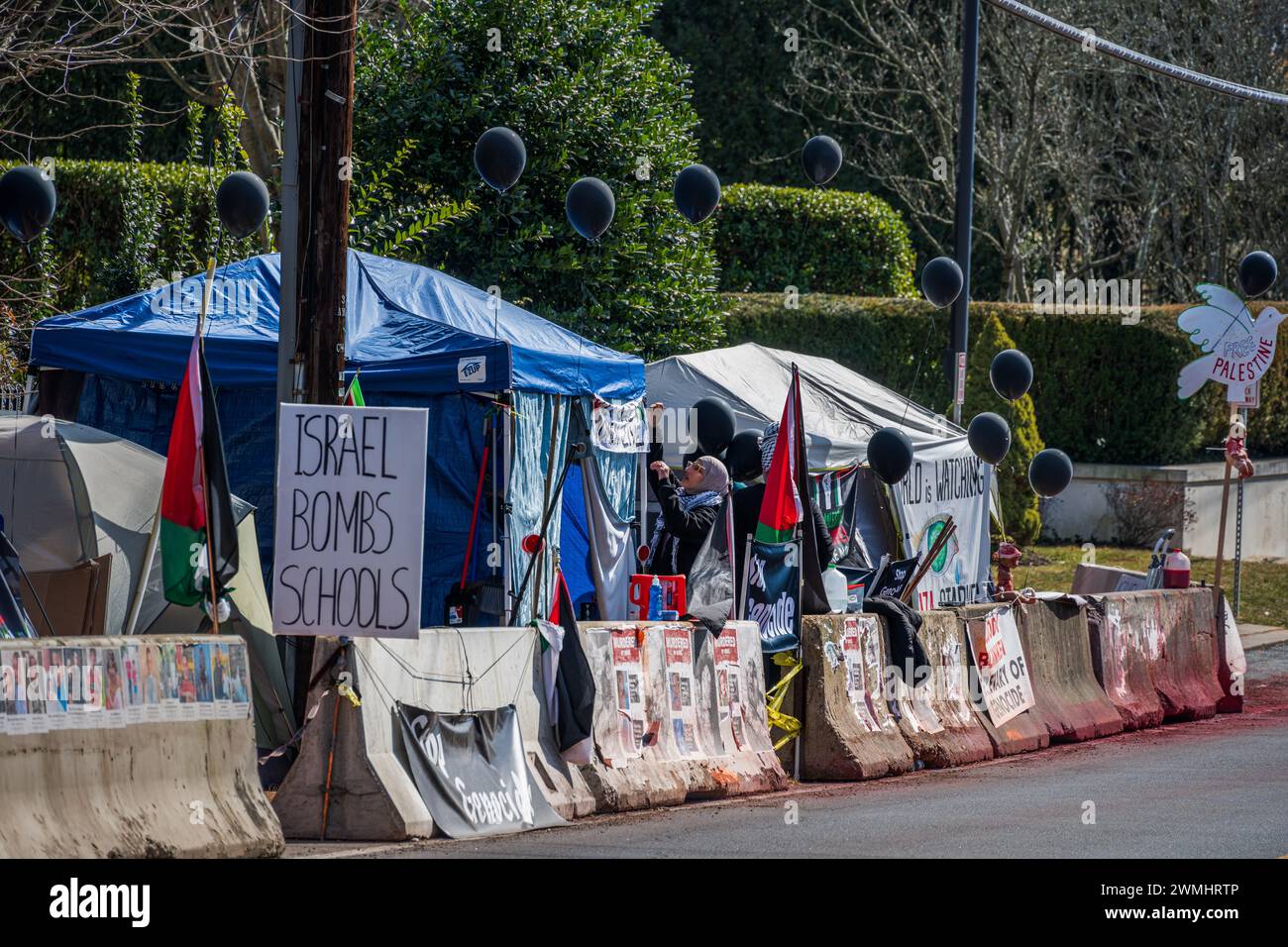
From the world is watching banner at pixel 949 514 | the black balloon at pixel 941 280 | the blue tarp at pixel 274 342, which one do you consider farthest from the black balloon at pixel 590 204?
the world is watching banner at pixel 949 514

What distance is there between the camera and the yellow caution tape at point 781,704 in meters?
11.2

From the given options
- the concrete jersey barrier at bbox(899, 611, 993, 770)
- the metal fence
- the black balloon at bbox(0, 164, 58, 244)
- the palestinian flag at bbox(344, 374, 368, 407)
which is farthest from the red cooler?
the metal fence

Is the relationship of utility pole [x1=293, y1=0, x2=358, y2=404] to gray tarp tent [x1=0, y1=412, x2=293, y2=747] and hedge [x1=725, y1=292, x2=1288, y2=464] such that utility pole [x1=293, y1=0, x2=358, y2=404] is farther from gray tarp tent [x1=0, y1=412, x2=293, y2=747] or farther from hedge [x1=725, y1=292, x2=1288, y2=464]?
hedge [x1=725, y1=292, x2=1288, y2=464]

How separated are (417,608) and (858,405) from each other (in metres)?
9.95

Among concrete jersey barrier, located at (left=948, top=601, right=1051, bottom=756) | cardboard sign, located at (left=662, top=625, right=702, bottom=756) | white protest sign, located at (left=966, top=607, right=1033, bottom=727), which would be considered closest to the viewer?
cardboard sign, located at (left=662, top=625, right=702, bottom=756)

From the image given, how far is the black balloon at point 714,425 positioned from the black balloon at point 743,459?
9 centimetres

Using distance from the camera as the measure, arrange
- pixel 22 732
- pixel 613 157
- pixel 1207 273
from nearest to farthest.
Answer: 1. pixel 22 732
2. pixel 613 157
3. pixel 1207 273

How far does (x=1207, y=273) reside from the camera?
30.7 m

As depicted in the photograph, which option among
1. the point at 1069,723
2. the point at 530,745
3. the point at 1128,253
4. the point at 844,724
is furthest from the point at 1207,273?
the point at 530,745

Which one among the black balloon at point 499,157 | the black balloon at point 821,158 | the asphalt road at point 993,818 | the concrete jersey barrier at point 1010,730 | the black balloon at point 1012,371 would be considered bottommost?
the asphalt road at point 993,818

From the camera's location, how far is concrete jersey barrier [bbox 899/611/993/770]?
39.1 ft

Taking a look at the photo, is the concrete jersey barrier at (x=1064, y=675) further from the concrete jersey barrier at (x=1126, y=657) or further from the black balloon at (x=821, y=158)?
the black balloon at (x=821, y=158)

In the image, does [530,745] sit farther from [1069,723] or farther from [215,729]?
[1069,723]

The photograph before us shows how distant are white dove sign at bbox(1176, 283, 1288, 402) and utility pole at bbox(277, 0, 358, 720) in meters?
11.1
